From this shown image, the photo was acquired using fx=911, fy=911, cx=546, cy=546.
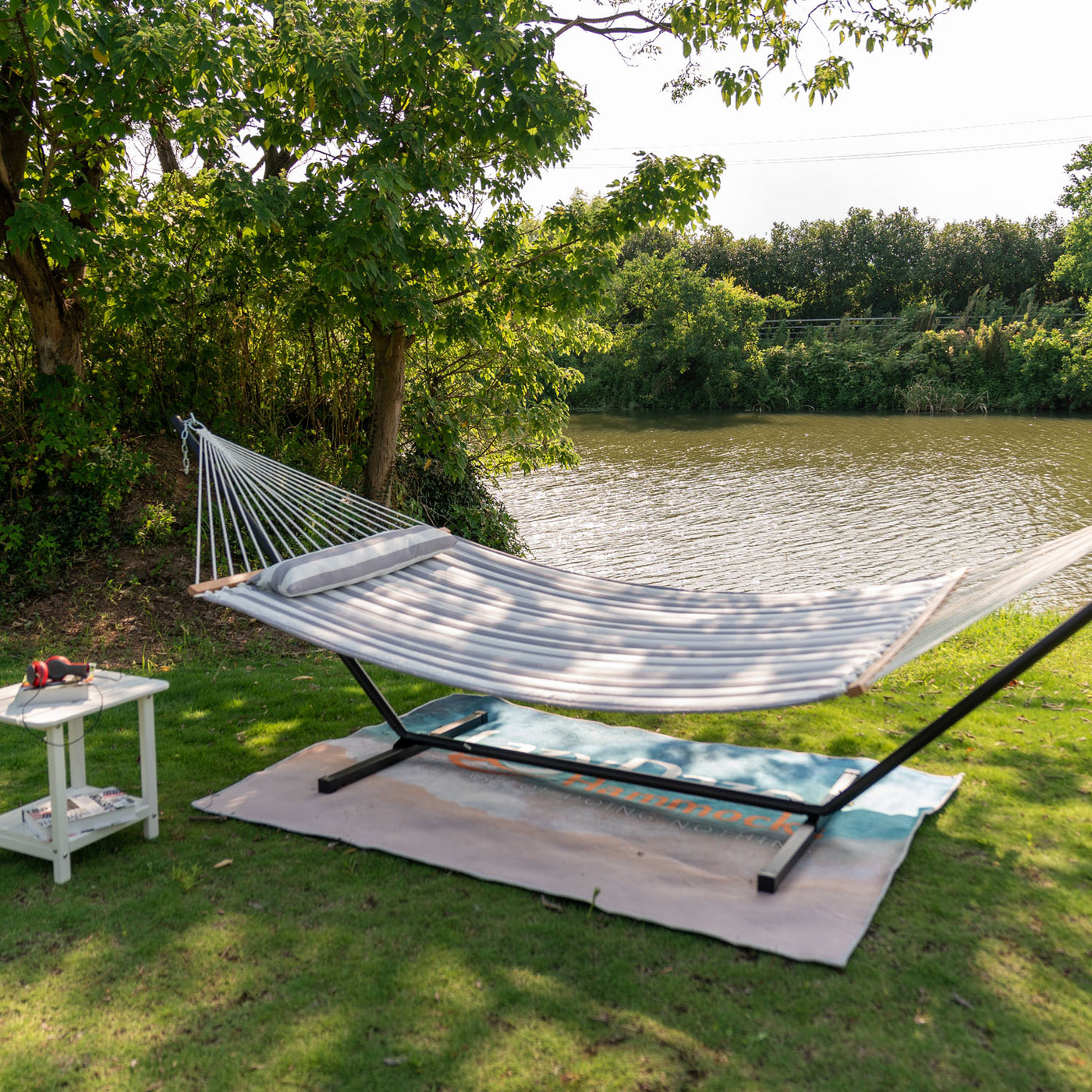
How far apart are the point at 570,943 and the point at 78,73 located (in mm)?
4129

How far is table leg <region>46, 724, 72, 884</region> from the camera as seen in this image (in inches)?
88.2

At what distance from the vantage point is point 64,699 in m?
2.37

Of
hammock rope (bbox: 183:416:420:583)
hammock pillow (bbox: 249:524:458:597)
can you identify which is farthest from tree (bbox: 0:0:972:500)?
hammock pillow (bbox: 249:524:458:597)

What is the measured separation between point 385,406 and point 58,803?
376 centimetres

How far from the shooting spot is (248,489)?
11.8 feet

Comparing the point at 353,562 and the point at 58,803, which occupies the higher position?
the point at 353,562

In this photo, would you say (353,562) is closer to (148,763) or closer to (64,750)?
(148,763)

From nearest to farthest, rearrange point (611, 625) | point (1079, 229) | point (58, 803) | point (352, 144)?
point (58, 803) → point (611, 625) → point (352, 144) → point (1079, 229)

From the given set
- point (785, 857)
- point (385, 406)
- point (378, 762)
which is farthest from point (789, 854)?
point (385, 406)

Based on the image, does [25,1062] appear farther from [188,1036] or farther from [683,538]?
[683,538]

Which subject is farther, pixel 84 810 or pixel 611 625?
pixel 611 625

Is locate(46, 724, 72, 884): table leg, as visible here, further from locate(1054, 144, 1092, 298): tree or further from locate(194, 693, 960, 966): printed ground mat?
locate(1054, 144, 1092, 298): tree

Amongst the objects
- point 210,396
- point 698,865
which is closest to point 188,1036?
point 698,865

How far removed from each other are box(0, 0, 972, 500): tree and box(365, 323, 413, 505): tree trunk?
1 cm
